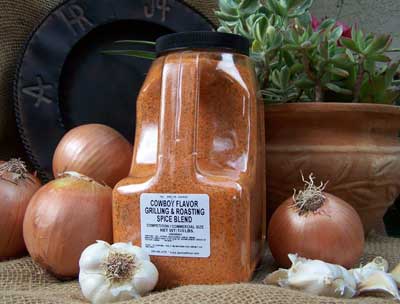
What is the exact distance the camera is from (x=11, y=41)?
1.02 meters

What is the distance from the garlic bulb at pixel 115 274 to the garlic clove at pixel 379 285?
0.70 ft

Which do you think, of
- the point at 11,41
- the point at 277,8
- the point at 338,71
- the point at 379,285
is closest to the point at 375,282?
the point at 379,285

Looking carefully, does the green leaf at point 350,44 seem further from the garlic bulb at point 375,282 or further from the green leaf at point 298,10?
the garlic bulb at point 375,282

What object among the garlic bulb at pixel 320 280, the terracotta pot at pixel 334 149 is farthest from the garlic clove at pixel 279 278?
the terracotta pot at pixel 334 149

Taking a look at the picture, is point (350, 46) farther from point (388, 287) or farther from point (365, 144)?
point (388, 287)

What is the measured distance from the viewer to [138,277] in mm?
540

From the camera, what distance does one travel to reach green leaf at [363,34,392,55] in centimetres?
71

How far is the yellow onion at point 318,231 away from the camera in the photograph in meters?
0.62

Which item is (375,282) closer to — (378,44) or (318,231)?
(318,231)

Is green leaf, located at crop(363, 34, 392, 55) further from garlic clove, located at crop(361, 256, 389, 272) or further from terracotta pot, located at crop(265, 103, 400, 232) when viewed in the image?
garlic clove, located at crop(361, 256, 389, 272)

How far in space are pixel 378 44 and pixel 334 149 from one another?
0.15 meters

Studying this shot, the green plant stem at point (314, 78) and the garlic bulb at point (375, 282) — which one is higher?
the green plant stem at point (314, 78)

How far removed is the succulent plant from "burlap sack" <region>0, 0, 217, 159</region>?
12.5 inches

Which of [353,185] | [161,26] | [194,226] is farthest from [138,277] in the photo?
[161,26]
